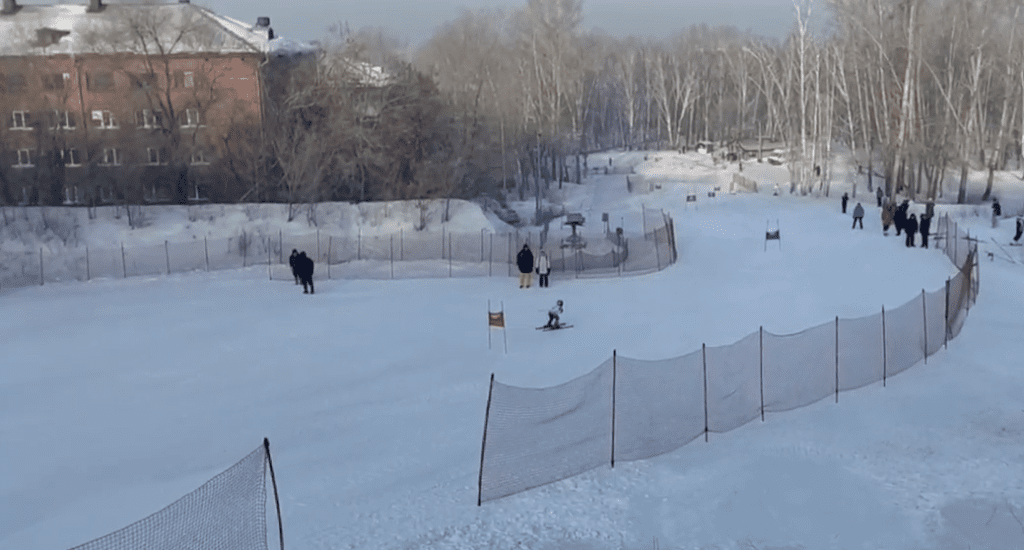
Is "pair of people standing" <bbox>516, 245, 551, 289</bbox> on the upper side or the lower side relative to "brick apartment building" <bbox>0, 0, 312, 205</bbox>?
lower

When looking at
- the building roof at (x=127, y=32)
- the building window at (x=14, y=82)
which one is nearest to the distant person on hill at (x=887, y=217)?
the building roof at (x=127, y=32)

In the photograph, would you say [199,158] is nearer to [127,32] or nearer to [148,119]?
[148,119]

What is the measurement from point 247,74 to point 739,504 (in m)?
39.6

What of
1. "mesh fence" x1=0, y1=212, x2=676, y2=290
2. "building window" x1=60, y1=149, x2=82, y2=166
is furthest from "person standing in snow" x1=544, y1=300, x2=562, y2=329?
"building window" x1=60, y1=149, x2=82, y2=166

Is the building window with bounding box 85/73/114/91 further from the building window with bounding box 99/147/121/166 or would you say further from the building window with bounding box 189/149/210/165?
the building window with bounding box 189/149/210/165

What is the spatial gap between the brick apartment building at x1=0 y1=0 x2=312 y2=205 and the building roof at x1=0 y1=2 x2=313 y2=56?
0.07 meters

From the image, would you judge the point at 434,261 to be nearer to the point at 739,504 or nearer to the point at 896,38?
the point at 739,504

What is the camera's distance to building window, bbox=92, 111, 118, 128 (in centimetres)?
4394

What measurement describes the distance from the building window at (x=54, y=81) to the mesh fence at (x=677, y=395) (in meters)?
39.1

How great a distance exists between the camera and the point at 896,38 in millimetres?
52000

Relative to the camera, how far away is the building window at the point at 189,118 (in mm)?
44594

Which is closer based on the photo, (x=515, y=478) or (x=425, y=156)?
(x=515, y=478)

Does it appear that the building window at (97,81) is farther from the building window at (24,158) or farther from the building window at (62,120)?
the building window at (24,158)

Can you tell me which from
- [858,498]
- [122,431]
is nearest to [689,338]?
[858,498]
